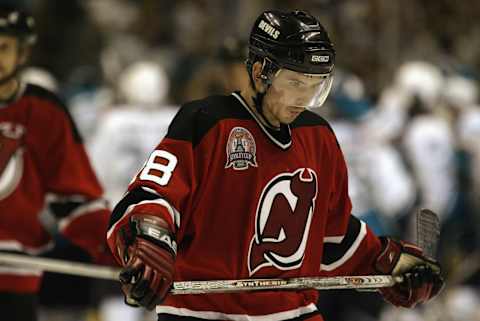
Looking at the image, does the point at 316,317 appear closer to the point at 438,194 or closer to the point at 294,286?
the point at 294,286

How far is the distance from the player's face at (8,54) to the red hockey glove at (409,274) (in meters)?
1.63

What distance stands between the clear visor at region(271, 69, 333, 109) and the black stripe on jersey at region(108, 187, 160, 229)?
0.48 metres

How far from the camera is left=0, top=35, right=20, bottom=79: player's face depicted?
5082 millimetres

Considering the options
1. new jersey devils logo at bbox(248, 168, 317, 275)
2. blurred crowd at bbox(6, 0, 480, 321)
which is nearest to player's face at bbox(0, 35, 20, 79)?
blurred crowd at bbox(6, 0, 480, 321)

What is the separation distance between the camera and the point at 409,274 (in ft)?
13.8

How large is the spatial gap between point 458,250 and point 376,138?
4.82 ft

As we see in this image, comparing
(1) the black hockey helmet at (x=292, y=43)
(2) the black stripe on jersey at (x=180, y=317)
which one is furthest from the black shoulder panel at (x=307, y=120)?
(2) the black stripe on jersey at (x=180, y=317)

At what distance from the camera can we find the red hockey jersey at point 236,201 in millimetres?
3764

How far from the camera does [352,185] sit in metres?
7.60

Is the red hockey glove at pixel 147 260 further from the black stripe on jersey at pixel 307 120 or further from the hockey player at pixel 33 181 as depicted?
the hockey player at pixel 33 181

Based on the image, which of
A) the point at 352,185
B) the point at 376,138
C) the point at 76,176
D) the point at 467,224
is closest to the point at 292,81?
the point at 76,176

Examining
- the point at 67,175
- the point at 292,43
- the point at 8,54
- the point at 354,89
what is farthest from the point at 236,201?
the point at 354,89

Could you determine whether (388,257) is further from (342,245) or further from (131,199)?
(131,199)

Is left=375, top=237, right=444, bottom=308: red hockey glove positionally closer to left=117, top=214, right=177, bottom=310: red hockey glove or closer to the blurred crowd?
left=117, top=214, right=177, bottom=310: red hockey glove
